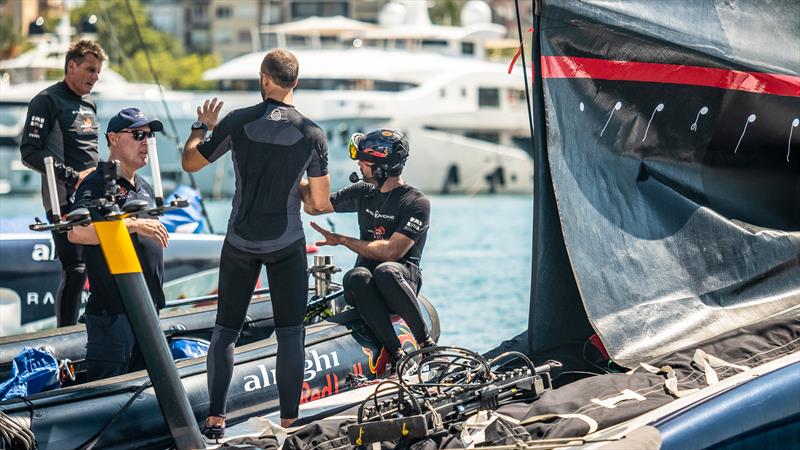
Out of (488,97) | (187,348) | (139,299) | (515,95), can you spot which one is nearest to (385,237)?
(187,348)

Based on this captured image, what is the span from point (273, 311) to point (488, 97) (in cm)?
3823

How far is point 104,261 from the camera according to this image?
600cm

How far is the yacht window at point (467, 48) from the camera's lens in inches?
1891

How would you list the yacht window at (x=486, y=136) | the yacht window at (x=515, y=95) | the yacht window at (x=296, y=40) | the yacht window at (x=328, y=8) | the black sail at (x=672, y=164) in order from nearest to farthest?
1. the black sail at (x=672, y=164)
2. the yacht window at (x=486, y=136)
3. the yacht window at (x=515, y=95)
4. the yacht window at (x=296, y=40)
5. the yacht window at (x=328, y=8)

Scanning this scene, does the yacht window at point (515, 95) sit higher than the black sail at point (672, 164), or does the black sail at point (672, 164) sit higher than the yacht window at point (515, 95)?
the black sail at point (672, 164)

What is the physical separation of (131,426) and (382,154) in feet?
6.60

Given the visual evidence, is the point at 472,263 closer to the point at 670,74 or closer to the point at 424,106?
the point at 670,74

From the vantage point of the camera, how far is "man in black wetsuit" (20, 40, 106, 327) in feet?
23.8

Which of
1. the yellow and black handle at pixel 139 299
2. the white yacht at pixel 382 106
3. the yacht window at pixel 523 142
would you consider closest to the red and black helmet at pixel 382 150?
the yellow and black handle at pixel 139 299

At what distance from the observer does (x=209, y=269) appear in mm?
10344

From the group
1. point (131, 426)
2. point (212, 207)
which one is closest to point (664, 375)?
point (131, 426)

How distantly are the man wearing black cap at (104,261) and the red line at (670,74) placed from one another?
1.80m

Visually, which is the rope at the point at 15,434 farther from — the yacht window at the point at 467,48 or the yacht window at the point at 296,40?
the yacht window at the point at 467,48

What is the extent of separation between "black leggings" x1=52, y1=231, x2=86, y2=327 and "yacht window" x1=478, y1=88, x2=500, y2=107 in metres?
36.2
